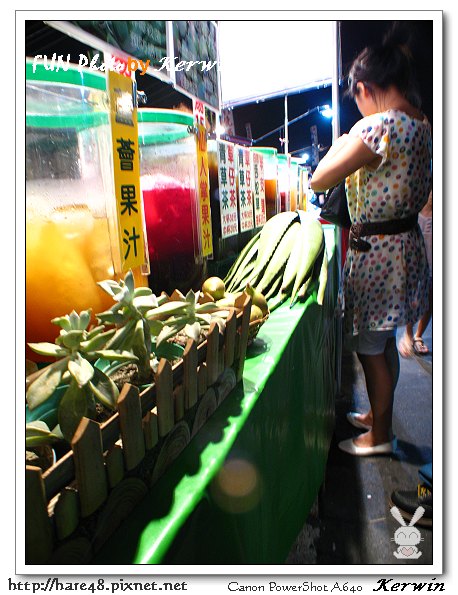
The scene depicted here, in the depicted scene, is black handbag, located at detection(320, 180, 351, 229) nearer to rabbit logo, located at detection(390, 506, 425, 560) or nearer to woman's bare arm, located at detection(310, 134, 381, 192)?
woman's bare arm, located at detection(310, 134, 381, 192)

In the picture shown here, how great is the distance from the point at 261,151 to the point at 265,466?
1.34 metres

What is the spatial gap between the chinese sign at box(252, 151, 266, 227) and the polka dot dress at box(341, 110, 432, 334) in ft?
1.24

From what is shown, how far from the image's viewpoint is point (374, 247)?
1.56 meters

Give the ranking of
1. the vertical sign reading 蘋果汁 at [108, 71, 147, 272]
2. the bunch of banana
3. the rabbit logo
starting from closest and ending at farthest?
the vertical sign reading 蘋果汁 at [108, 71, 147, 272] < the rabbit logo < the bunch of banana

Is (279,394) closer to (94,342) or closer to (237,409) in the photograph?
(237,409)

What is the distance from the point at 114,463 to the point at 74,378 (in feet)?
0.31

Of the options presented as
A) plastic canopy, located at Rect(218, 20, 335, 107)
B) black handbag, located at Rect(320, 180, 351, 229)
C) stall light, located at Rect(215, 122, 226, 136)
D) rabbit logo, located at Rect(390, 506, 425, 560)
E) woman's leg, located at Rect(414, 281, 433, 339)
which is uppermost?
plastic canopy, located at Rect(218, 20, 335, 107)

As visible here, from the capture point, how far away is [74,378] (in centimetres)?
47

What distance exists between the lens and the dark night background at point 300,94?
785 mm

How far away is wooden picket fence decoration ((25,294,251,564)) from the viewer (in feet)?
1.29

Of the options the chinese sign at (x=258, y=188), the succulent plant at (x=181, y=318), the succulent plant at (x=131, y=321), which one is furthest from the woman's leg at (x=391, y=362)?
the succulent plant at (x=131, y=321)

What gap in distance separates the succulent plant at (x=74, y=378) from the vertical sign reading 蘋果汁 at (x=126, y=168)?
0.30 meters

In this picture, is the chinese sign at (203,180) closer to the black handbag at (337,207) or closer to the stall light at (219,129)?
the stall light at (219,129)

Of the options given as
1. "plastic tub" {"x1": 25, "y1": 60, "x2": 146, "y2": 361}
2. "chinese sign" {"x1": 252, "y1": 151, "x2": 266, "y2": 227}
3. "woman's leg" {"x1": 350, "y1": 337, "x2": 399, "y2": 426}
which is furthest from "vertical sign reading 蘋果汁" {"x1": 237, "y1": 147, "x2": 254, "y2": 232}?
"plastic tub" {"x1": 25, "y1": 60, "x2": 146, "y2": 361}
